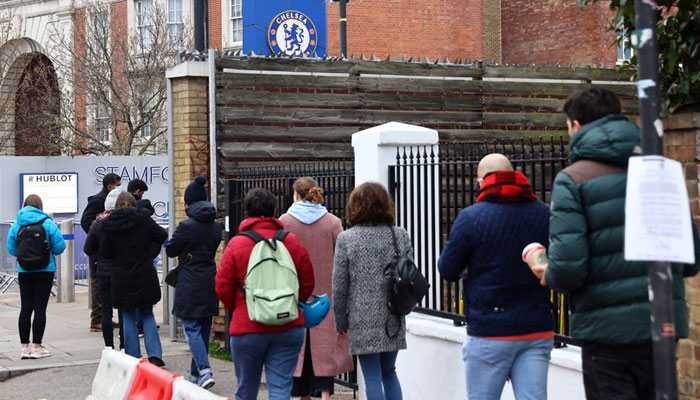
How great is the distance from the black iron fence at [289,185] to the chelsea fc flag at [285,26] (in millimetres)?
5958

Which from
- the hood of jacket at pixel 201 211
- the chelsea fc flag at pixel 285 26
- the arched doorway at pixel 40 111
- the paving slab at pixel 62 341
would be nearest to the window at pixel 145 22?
the arched doorway at pixel 40 111

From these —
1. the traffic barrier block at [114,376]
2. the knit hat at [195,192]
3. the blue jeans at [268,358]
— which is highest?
the knit hat at [195,192]

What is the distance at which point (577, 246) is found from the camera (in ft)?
14.5

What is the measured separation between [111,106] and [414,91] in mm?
16647

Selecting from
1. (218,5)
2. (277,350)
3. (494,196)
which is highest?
(218,5)

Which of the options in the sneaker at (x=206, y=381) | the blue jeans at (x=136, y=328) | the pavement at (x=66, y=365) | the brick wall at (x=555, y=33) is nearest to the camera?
the sneaker at (x=206, y=381)

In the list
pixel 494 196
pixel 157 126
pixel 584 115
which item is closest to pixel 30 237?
pixel 494 196

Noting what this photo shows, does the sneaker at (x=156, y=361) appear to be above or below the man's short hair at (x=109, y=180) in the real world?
below

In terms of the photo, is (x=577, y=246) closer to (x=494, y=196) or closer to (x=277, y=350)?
(x=494, y=196)

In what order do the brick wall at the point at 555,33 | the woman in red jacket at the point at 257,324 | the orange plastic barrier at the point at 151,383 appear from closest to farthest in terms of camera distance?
the woman in red jacket at the point at 257,324 < the orange plastic barrier at the point at 151,383 < the brick wall at the point at 555,33

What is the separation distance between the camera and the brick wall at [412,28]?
3259 cm

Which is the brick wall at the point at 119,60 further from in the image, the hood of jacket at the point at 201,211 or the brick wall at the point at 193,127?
the hood of jacket at the point at 201,211

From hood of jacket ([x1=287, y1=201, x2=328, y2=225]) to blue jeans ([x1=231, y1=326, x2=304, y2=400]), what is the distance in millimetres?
1158

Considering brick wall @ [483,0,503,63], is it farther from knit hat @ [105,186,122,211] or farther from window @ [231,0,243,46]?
knit hat @ [105,186,122,211]
